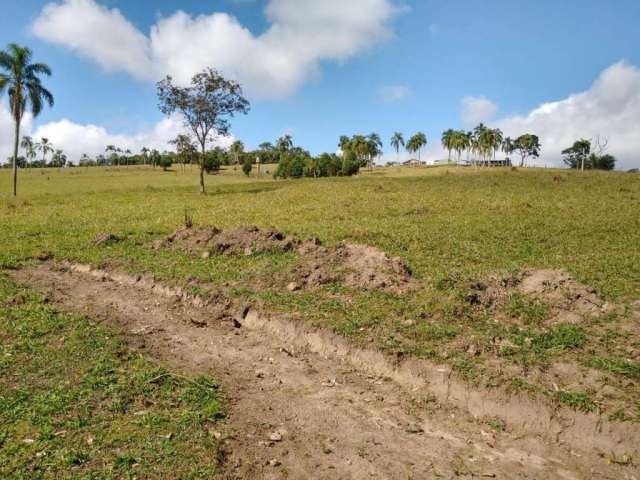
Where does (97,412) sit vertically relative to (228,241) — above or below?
below

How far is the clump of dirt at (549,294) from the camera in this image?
8383 millimetres

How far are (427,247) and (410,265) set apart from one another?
9.26 ft

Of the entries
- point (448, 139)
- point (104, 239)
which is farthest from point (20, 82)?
point (448, 139)

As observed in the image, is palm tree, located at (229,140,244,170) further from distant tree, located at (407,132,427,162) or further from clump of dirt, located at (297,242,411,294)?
clump of dirt, located at (297,242,411,294)

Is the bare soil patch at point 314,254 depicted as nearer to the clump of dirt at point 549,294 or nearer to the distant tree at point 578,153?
the clump of dirt at point 549,294

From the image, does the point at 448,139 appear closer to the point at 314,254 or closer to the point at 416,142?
the point at 416,142

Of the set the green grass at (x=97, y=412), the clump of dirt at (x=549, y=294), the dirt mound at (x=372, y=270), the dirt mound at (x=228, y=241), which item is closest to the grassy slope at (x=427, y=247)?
the clump of dirt at (x=549, y=294)

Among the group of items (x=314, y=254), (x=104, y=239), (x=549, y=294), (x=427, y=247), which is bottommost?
(x=104, y=239)

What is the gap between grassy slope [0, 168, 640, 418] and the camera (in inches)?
301

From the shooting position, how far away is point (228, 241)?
14.5m

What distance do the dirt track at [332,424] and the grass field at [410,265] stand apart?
582 millimetres

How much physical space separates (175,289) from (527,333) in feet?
25.2

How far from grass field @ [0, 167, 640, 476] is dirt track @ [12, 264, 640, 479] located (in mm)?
582

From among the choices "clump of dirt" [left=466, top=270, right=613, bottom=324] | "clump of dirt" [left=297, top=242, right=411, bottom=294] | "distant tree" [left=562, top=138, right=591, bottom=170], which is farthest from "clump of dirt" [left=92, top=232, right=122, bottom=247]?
"distant tree" [left=562, top=138, right=591, bottom=170]
